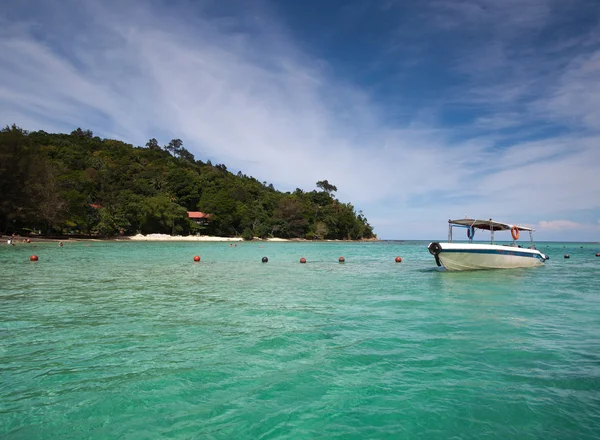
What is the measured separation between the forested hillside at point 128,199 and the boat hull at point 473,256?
57.9 m

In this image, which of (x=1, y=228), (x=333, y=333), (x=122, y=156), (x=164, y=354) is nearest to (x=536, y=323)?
(x=333, y=333)

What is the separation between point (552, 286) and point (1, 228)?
69828 millimetres

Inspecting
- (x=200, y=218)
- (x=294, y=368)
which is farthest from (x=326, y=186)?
(x=294, y=368)

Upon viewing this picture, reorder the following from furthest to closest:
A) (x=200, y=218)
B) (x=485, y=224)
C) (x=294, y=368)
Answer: (x=200, y=218) < (x=485, y=224) < (x=294, y=368)

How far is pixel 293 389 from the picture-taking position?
18.1 feet

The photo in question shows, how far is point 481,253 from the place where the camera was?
74.1ft

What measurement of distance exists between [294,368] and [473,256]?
764 inches

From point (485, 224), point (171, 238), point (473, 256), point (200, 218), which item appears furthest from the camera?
point (200, 218)

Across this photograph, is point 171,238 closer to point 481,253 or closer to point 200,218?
point 200,218

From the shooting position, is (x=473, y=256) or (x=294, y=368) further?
(x=473, y=256)

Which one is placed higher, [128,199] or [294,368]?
[128,199]

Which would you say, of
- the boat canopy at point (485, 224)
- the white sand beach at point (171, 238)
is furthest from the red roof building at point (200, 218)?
the boat canopy at point (485, 224)

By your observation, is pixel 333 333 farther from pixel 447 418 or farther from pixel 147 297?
pixel 147 297

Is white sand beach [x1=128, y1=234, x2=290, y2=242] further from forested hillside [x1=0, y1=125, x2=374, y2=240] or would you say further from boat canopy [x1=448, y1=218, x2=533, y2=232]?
boat canopy [x1=448, y1=218, x2=533, y2=232]
